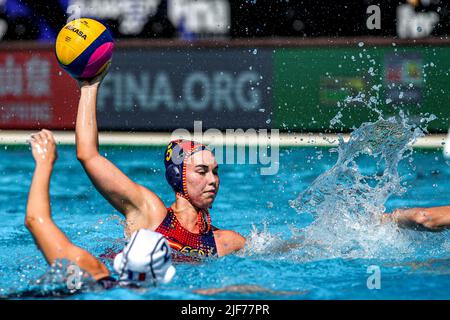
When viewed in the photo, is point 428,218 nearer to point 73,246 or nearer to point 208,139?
point 73,246

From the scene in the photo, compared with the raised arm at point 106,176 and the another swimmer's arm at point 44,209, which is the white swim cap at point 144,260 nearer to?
the another swimmer's arm at point 44,209

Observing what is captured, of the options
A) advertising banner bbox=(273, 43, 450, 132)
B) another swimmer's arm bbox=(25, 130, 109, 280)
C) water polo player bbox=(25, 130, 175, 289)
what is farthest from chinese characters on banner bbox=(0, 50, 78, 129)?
another swimmer's arm bbox=(25, 130, 109, 280)

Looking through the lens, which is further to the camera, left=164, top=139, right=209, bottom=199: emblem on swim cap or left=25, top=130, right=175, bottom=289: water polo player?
left=164, top=139, right=209, bottom=199: emblem on swim cap

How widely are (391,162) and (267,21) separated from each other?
525cm

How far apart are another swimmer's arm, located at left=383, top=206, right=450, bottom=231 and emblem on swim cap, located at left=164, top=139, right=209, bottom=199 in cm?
113

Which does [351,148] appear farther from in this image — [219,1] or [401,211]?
[219,1]

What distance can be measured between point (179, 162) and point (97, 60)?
67 centimetres

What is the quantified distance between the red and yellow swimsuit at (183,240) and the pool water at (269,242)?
0.24ft

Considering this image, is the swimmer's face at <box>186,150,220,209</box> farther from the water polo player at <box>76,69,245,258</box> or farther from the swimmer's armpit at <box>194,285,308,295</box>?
the swimmer's armpit at <box>194,285,308,295</box>

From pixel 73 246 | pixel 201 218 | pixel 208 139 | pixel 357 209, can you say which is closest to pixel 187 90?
pixel 208 139

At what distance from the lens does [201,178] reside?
4328 millimetres

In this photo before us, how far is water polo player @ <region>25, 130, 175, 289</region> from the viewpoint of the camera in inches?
119

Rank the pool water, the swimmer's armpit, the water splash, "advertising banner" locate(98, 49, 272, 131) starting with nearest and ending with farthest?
the swimmer's armpit
the pool water
the water splash
"advertising banner" locate(98, 49, 272, 131)
